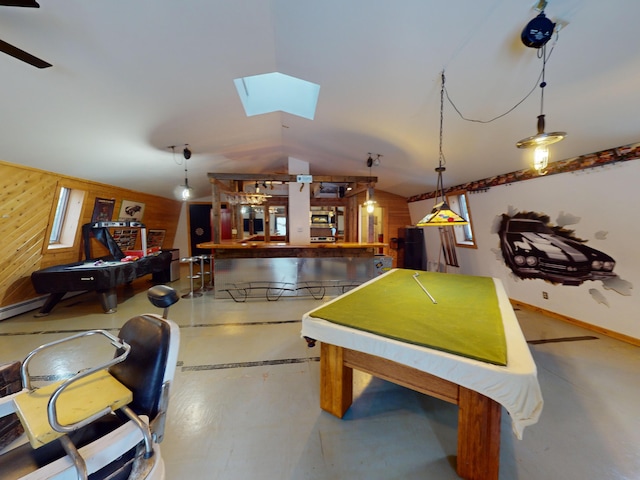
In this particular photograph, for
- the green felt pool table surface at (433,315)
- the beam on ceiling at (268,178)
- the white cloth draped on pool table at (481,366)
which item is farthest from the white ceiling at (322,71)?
the white cloth draped on pool table at (481,366)

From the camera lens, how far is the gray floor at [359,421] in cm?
153

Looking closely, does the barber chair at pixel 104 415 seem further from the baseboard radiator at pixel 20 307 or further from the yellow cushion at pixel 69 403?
the baseboard radiator at pixel 20 307

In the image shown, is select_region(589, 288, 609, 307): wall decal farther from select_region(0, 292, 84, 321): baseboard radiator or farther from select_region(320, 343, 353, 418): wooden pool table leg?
select_region(0, 292, 84, 321): baseboard radiator

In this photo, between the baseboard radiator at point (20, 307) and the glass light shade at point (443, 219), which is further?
the baseboard radiator at point (20, 307)

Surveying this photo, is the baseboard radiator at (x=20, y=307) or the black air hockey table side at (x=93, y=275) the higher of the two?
the black air hockey table side at (x=93, y=275)

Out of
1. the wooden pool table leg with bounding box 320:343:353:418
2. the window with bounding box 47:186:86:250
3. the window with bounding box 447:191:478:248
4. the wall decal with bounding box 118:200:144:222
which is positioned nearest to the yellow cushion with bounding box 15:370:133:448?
the wooden pool table leg with bounding box 320:343:353:418

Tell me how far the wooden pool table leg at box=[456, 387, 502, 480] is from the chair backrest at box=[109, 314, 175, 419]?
1605 millimetres

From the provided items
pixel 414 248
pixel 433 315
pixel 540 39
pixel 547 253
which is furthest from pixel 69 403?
pixel 414 248

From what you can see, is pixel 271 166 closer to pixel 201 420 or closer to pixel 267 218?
pixel 267 218

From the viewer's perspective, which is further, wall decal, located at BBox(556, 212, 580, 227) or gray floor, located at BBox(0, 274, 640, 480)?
wall decal, located at BBox(556, 212, 580, 227)

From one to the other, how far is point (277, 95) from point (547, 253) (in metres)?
4.92

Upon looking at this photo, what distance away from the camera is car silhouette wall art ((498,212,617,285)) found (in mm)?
3439

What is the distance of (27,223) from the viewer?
3.76m

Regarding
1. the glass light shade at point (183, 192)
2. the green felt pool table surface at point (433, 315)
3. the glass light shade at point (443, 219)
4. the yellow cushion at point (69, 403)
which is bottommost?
the yellow cushion at point (69, 403)
